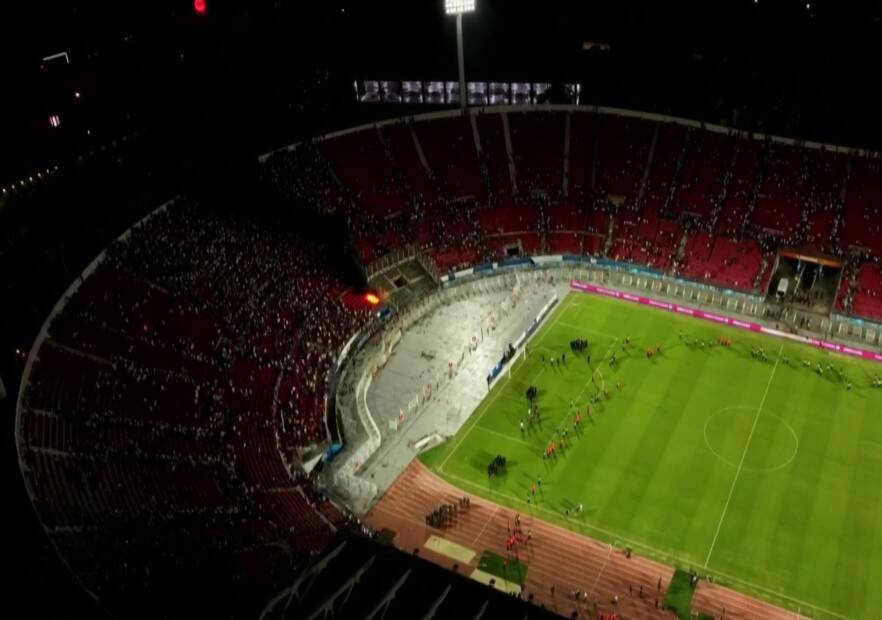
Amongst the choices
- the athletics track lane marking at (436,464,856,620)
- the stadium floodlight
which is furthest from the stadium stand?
the stadium floodlight

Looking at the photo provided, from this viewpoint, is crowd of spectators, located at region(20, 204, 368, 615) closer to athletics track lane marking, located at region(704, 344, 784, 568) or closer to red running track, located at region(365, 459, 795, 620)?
red running track, located at region(365, 459, 795, 620)

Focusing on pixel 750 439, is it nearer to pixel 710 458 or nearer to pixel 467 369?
pixel 710 458

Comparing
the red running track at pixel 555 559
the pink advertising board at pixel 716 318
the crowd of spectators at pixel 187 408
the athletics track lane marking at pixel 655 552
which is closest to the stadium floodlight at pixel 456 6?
the crowd of spectators at pixel 187 408

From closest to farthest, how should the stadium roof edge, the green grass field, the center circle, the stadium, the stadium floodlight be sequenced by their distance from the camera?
the stadium < the green grass field < the center circle < the stadium floodlight < the stadium roof edge

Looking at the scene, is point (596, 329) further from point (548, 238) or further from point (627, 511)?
point (627, 511)

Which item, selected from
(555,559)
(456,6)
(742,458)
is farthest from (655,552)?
(456,6)

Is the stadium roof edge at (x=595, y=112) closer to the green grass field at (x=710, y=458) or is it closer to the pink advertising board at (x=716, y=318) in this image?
the pink advertising board at (x=716, y=318)

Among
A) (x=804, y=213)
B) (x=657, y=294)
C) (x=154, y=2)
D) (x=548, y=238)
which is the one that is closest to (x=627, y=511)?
(x=657, y=294)
